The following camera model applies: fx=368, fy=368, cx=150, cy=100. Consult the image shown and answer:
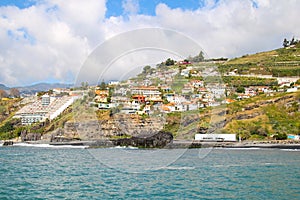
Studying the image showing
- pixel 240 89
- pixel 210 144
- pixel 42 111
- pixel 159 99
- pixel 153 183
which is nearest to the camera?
pixel 153 183

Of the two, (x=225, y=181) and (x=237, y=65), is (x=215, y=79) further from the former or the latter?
(x=225, y=181)

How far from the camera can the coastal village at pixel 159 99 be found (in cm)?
4633

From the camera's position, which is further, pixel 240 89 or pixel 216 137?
pixel 240 89

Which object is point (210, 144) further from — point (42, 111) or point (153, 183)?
point (42, 111)

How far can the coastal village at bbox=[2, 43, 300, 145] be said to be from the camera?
4633cm

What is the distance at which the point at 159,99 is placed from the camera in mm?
52375

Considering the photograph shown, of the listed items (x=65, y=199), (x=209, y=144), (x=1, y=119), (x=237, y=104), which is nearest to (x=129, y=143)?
(x=209, y=144)

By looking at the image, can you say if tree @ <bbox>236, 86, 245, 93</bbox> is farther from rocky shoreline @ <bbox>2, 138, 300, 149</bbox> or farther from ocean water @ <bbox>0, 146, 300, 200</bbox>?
ocean water @ <bbox>0, 146, 300, 200</bbox>

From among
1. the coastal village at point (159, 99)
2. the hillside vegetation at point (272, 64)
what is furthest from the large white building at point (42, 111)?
the hillside vegetation at point (272, 64)

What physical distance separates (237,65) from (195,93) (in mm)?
38499

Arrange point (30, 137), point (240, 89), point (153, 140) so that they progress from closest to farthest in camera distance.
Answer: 1. point (153, 140)
2. point (30, 137)
3. point (240, 89)

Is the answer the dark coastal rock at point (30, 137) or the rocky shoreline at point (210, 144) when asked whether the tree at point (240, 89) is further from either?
the dark coastal rock at point (30, 137)

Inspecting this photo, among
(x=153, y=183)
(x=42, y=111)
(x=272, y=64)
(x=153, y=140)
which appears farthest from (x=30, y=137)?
(x=272, y=64)

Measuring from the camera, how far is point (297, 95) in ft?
181
